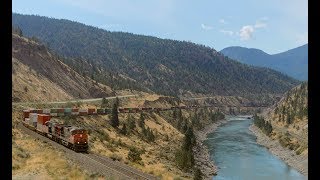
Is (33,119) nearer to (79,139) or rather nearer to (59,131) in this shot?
(59,131)

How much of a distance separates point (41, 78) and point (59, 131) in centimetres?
7004

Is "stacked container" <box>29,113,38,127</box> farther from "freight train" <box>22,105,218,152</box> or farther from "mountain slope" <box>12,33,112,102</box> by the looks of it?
"mountain slope" <box>12,33,112,102</box>

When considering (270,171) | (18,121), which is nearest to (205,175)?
(270,171)

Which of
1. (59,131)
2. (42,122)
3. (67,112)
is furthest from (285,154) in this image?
(59,131)

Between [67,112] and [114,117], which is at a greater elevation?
[67,112]

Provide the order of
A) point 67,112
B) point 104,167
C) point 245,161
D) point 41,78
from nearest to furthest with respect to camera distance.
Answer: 1. point 104,167
2. point 67,112
3. point 245,161
4. point 41,78

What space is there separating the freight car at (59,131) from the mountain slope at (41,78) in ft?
102

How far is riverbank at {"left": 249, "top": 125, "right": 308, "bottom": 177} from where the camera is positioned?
8357 cm

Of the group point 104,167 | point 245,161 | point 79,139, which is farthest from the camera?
point 245,161

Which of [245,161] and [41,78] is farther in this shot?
[41,78]

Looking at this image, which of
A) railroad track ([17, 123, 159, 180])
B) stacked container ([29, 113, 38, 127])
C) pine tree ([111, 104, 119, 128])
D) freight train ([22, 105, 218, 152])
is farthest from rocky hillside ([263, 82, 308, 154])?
railroad track ([17, 123, 159, 180])

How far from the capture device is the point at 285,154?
330 ft

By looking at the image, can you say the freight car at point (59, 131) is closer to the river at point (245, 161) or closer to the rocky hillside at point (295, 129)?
the river at point (245, 161)

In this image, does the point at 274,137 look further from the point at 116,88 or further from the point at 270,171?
the point at 116,88
